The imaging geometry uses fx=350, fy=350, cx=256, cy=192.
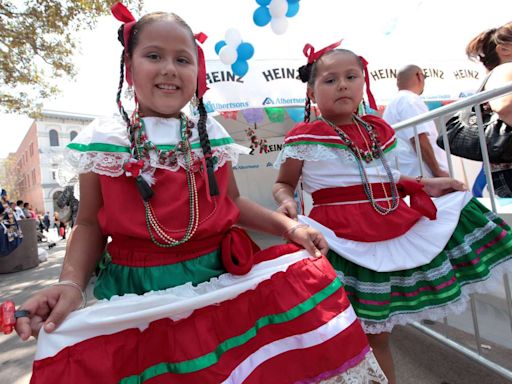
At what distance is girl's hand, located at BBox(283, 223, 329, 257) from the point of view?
3.69 feet

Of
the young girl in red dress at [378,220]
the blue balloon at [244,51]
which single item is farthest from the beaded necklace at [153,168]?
the blue balloon at [244,51]

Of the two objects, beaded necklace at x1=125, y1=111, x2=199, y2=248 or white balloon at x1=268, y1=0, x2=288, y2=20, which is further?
Result: white balloon at x1=268, y1=0, x2=288, y2=20

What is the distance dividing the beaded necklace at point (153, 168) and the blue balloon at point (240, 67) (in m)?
5.18

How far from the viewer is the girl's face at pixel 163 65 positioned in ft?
3.53

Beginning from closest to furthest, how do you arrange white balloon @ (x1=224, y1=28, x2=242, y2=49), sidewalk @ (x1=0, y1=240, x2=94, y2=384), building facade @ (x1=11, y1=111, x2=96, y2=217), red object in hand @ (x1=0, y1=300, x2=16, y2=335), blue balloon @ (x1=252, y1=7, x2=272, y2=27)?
red object in hand @ (x1=0, y1=300, x2=16, y2=335) → sidewalk @ (x1=0, y1=240, x2=94, y2=384) → blue balloon @ (x1=252, y1=7, x2=272, y2=27) → white balloon @ (x1=224, y1=28, x2=242, y2=49) → building facade @ (x1=11, y1=111, x2=96, y2=217)

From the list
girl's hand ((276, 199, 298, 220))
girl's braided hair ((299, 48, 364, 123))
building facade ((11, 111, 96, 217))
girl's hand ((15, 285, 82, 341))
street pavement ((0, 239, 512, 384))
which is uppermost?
building facade ((11, 111, 96, 217))

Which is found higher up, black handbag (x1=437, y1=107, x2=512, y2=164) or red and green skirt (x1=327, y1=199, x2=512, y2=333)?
black handbag (x1=437, y1=107, x2=512, y2=164)

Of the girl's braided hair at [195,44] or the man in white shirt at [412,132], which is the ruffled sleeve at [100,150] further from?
the man in white shirt at [412,132]

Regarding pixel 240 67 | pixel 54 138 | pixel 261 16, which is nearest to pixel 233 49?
pixel 240 67

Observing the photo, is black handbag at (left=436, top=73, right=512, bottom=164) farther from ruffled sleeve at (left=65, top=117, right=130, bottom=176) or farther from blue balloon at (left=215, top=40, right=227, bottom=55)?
blue balloon at (left=215, top=40, right=227, bottom=55)

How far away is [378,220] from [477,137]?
3.35ft

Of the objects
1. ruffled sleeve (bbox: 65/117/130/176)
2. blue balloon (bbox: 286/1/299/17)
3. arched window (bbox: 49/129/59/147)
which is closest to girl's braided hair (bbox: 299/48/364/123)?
ruffled sleeve (bbox: 65/117/130/176)

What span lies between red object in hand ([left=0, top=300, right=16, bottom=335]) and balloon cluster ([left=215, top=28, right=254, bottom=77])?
17.9 ft

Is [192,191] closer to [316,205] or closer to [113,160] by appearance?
[113,160]
